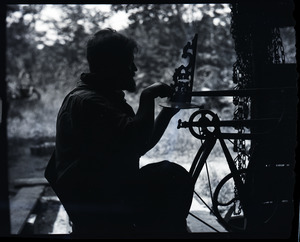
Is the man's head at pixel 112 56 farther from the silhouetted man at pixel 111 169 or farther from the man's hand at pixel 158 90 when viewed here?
the man's hand at pixel 158 90

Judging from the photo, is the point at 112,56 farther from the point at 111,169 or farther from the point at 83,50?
the point at 83,50

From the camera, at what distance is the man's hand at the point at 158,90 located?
1862 mm

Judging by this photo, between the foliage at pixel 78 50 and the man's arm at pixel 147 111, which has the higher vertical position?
the foliage at pixel 78 50

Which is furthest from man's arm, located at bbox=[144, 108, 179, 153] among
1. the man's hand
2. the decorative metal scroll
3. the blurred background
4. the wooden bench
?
the wooden bench

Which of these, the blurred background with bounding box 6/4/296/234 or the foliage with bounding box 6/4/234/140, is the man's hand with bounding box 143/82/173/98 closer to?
the blurred background with bounding box 6/4/296/234

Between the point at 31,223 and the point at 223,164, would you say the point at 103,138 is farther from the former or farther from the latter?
the point at 31,223

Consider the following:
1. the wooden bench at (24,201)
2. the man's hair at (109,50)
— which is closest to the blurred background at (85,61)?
the wooden bench at (24,201)

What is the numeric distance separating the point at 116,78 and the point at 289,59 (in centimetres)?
153

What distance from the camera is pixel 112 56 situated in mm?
1933

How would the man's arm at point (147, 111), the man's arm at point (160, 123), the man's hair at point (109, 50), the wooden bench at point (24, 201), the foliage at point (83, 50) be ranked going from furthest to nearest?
the foliage at point (83, 50), the wooden bench at point (24, 201), the man's arm at point (160, 123), the man's hair at point (109, 50), the man's arm at point (147, 111)

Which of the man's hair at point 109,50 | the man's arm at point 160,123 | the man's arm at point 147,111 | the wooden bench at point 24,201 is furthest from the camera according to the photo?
the wooden bench at point 24,201

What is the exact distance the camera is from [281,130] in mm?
2361

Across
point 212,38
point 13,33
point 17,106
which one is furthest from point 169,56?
point 17,106

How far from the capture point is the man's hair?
1927mm
